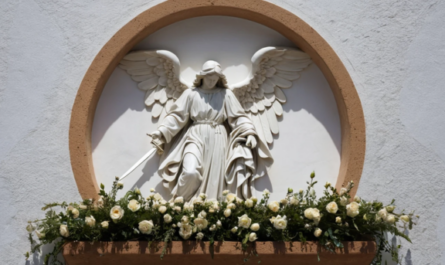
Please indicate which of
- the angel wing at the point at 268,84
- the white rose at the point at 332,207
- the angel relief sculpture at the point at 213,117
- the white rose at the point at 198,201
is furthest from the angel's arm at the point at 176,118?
the white rose at the point at 332,207

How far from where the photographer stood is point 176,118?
7059mm

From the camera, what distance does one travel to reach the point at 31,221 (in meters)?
6.65

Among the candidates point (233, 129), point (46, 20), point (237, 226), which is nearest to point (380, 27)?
point (233, 129)

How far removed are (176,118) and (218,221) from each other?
1.23 m

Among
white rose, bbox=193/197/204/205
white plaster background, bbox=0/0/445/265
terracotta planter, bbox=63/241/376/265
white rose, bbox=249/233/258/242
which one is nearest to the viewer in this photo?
white rose, bbox=249/233/258/242

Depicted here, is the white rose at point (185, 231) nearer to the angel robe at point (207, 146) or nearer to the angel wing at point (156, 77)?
the angel robe at point (207, 146)

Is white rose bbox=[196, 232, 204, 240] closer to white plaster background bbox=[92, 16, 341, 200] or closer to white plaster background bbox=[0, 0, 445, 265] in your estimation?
white plaster background bbox=[92, 16, 341, 200]

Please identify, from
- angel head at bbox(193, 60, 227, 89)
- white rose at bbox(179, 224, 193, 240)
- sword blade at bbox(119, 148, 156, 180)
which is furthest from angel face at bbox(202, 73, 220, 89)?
white rose at bbox(179, 224, 193, 240)

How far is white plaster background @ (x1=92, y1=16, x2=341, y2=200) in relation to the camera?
7.07 meters

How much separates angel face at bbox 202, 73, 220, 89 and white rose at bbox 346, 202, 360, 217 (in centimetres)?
172

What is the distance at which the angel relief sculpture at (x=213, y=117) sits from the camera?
6895 mm

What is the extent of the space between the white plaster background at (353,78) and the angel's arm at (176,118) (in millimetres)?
860

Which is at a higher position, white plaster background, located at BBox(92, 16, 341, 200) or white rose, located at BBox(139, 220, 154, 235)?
white plaster background, located at BBox(92, 16, 341, 200)

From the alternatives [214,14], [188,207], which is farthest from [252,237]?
[214,14]
